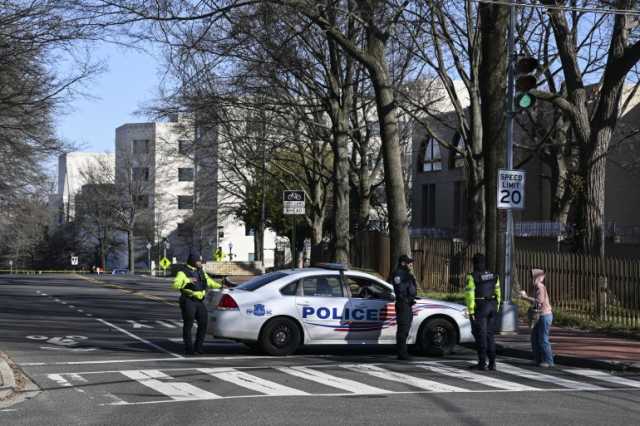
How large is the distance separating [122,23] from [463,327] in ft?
32.8

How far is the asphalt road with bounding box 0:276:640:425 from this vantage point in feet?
34.0

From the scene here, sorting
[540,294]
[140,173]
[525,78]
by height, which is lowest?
[540,294]

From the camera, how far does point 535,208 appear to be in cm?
5750

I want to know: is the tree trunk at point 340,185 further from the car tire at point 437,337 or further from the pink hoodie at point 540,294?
the pink hoodie at point 540,294

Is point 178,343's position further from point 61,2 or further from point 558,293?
point 558,293

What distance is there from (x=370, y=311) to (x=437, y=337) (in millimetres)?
1266

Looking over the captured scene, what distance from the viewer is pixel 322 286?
1677cm

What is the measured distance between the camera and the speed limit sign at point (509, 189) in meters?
19.8

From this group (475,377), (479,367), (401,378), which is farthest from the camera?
(479,367)

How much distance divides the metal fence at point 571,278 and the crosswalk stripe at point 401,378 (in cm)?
908

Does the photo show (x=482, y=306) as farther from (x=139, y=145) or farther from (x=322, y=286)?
(x=139, y=145)

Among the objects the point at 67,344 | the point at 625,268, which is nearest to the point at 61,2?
the point at 67,344

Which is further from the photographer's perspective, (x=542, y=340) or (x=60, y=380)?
(x=542, y=340)

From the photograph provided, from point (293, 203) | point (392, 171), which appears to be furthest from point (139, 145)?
point (392, 171)
